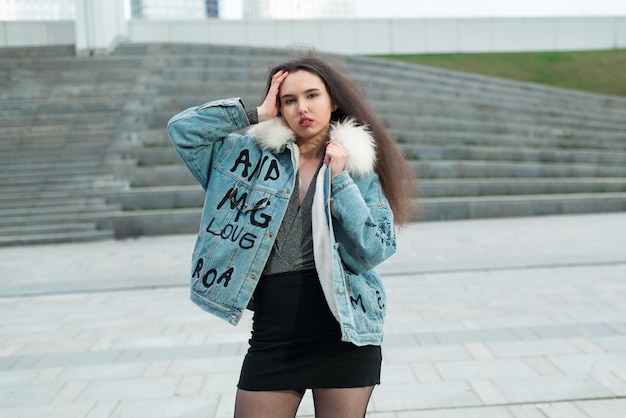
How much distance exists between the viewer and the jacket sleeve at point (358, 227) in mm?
2256

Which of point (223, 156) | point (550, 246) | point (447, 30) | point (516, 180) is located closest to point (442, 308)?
point (550, 246)

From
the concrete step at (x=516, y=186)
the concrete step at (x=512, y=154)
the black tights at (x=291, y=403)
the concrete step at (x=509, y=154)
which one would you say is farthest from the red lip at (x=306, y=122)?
the concrete step at (x=512, y=154)

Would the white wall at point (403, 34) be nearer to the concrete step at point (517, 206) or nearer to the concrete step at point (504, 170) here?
the concrete step at point (504, 170)

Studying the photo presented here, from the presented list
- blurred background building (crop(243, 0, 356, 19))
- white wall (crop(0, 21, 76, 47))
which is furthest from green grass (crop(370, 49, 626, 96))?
blurred background building (crop(243, 0, 356, 19))

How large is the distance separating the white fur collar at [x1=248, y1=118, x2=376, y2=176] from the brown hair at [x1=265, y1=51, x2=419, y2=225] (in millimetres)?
52

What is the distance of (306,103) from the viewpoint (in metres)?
2.44

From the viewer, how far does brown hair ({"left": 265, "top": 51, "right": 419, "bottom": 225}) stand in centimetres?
248

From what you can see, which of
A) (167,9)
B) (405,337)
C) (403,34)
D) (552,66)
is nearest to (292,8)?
(167,9)

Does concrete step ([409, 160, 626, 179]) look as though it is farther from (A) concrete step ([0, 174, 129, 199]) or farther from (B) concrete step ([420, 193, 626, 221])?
(A) concrete step ([0, 174, 129, 199])

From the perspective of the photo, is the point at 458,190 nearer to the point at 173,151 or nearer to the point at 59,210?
the point at 173,151

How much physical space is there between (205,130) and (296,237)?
0.51 meters

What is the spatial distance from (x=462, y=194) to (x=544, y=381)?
366 inches

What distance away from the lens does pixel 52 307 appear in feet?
23.2

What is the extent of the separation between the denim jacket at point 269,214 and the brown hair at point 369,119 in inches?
3.0
